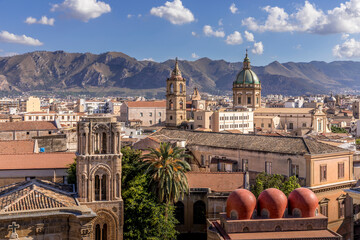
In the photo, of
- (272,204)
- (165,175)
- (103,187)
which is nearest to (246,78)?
(165,175)

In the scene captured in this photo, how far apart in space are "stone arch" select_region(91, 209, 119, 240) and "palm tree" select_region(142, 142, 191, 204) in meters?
4.63

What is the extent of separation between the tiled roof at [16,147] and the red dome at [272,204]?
28.1 m

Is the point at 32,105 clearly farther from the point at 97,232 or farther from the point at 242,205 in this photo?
the point at 242,205

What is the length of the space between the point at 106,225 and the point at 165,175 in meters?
6.06

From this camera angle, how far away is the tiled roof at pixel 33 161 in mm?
38500

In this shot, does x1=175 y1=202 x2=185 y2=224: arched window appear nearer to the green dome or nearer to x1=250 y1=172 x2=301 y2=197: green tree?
x1=250 y1=172 x2=301 y2=197: green tree

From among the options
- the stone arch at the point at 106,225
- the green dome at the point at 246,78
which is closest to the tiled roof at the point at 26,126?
the stone arch at the point at 106,225

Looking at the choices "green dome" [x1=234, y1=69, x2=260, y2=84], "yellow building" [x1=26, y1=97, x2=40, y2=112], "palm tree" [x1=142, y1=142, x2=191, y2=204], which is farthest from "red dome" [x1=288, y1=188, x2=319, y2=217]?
"yellow building" [x1=26, y1=97, x2=40, y2=112]

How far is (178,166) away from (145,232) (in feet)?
19.9

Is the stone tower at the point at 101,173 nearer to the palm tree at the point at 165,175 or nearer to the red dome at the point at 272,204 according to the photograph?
the palm tree at the point at 165,175

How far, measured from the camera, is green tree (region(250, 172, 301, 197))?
3650 centimetres

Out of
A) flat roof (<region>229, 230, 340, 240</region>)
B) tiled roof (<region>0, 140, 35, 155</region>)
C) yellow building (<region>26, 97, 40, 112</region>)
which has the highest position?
yellow building (<region>26, 97, 40, 112</region>)

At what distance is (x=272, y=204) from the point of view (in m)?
27.9

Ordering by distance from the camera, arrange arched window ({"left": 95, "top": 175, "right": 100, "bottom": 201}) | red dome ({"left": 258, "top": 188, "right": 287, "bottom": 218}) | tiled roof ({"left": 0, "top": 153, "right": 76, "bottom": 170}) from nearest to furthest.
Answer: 1. red dome ({"left": 258, "top": 188, "right": 287, "bottom": 218})
2. arched window ({"left": 95, "top": 175, "right": 100, "bottom": 201})
3. tiled roof ({"left": 0, "top": 153, "right": 76, "bottom": 170})
